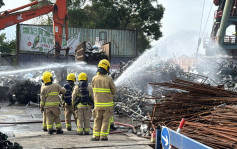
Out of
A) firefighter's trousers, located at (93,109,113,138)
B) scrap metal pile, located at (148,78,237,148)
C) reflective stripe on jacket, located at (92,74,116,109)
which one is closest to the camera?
scrap metal pile, located at (148,78,237,148)

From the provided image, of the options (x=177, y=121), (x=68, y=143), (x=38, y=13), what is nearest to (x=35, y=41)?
(x=38, y=13)

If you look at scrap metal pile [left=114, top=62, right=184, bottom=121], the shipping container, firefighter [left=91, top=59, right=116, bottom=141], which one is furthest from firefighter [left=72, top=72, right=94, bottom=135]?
the shipping container

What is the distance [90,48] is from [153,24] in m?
22.3

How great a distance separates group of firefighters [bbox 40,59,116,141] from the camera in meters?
7.74

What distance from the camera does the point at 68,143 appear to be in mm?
7293

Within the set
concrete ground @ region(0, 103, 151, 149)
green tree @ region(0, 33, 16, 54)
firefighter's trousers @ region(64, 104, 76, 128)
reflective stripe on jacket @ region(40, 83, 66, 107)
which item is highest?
green tree @ region(0, 33, 16, 54)

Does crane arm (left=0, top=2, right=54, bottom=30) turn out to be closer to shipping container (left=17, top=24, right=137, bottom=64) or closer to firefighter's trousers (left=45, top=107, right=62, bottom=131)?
firefighter's trousers (left=45, top=107, right=62, bottom=131)

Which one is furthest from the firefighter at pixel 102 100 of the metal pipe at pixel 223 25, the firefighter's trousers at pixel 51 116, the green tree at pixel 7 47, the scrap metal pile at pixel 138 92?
the green tree at pixel 7 47

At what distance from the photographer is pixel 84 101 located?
8.80 metres

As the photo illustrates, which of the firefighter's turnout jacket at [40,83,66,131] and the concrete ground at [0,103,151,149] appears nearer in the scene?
the concrete ground at [0,103,151,149]

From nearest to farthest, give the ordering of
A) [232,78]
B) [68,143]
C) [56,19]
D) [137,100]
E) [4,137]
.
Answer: [4,137], [68,143], [137,100], [56,19], [232,78]

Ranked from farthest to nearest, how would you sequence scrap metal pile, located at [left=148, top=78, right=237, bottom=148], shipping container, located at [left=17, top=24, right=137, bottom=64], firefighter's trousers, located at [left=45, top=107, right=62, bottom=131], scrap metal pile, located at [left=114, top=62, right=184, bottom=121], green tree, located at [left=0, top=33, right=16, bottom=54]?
green tree, located at [left=0, top=33, right=16, bottom=54]
shipping container, located at [left=17, top=24, right=137, bottom=64]
scrap metal pile, located at [left=114, top=62, right=184, bottom=121]
firefighter's trousers, located at [left=45, top=107, right=62, bottom=131]
scrap metal pile, located at [left=148, top=78, right=237, bottom=148]

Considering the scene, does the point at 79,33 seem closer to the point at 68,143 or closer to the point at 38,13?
the point at 38,13

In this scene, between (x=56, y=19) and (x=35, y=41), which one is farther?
(x=35, y=41)
